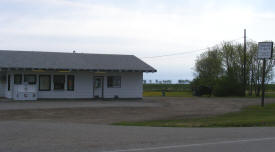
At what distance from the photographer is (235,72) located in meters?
48.8

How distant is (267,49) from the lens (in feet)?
86.5

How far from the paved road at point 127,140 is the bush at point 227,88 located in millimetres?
30066

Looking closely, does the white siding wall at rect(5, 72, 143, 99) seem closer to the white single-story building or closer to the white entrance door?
the white single-story building

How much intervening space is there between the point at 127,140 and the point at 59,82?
22.8 metres

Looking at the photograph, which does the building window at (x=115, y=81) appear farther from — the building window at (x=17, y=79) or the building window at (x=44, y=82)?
the building window at (x=17, y=79)

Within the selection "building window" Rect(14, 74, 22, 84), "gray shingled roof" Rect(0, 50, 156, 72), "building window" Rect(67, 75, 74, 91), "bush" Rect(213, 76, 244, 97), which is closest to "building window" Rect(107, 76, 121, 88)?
"gray shingled roof" Rect(0, 50, 156, 72)

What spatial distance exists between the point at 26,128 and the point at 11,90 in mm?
19189

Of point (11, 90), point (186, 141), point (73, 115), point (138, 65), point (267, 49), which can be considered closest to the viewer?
point (186, 141)

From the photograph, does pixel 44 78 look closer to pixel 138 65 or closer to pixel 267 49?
pixel 138 65

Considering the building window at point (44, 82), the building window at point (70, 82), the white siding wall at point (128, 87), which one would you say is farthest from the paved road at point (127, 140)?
the white siding wall at point (128, 87)

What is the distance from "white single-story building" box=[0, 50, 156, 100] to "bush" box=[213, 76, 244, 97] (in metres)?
11.4

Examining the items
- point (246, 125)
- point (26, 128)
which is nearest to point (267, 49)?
point (246, 125)

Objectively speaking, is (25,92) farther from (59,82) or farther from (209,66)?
(209,66)

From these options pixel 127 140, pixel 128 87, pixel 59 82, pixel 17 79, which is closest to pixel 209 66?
pixel 128 87
